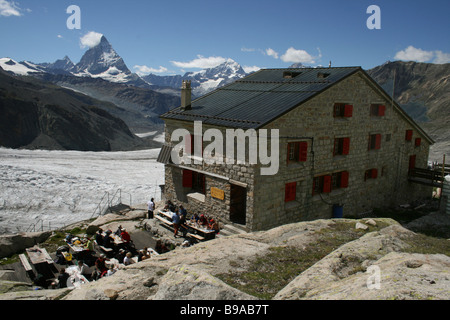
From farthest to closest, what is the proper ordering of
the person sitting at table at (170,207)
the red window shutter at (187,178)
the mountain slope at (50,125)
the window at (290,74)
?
the mountain slope at (50,125) → the window at (290,74) → the person sitting at table at (170,207) → the red window shutter at (187,178)

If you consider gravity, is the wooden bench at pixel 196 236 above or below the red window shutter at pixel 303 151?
below

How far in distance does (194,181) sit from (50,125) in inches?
2495

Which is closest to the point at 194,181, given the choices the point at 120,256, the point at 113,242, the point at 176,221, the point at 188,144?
the point at 188,144

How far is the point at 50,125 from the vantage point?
73625 millimetres

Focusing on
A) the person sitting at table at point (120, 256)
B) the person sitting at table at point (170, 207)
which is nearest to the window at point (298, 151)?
the person sitting at table at point (170, 207)

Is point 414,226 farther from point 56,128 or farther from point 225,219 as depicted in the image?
point 56,128

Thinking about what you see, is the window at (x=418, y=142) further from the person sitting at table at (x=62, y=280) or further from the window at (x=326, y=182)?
the person sitting at table at (x=62, y=280)

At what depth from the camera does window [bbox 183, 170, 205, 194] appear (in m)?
20.5

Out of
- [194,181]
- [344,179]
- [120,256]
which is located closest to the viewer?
[120,256]

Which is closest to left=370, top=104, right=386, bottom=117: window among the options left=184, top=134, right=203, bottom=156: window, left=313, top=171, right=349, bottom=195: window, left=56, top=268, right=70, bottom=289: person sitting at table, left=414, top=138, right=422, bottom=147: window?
left=313, top=171, right=349, bottom=195: window

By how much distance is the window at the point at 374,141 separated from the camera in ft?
73.7

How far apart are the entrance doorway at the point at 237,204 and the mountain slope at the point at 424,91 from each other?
60.0 metres

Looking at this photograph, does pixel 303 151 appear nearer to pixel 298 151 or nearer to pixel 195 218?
pixel 298 151

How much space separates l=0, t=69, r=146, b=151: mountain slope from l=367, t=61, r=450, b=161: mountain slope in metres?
67.0
